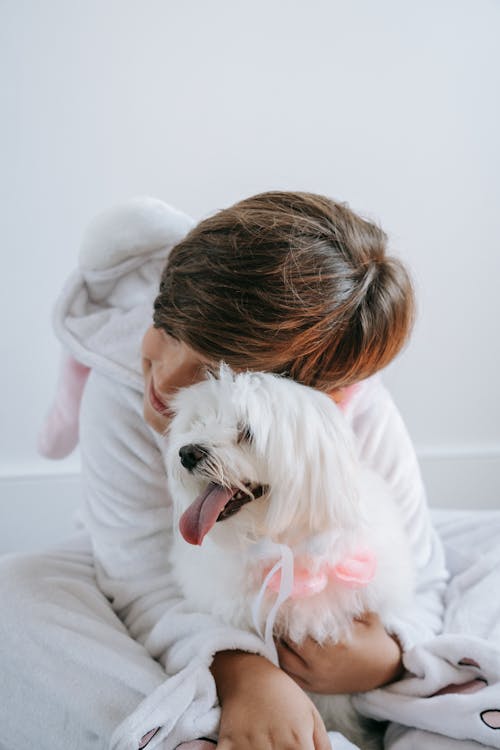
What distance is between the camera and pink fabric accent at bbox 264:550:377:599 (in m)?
0.82

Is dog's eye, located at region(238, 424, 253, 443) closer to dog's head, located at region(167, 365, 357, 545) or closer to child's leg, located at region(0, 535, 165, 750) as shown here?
dog's head, located at region(167, 365, 357, 545)

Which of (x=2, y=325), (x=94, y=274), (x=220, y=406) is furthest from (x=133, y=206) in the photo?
(x=2, y=325)

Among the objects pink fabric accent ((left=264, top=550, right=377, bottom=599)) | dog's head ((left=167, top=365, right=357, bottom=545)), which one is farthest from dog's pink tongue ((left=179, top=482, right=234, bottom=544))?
pink fabric accent ((left=264, top=550, right=377, bottom=599))

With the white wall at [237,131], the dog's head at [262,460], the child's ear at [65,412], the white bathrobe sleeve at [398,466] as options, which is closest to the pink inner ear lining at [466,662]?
the white bathrobe sleeve at [398,466]

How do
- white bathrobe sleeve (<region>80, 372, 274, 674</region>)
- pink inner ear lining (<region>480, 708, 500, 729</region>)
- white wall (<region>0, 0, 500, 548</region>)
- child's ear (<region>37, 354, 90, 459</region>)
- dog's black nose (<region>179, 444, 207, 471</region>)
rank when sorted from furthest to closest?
white wall (<region>0, 0, 500, 548</region>)
child's ear (<region>37, 354, 90, 459</region>)
white bathrobe sleeve (<region>80, 372, 274, 674</region>)
pink inner ear lining (<region>480, 708, 500, 729</region>)
dog's black nose (<region>179, 444, 207, 471</region>)

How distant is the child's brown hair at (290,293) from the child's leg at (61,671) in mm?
413

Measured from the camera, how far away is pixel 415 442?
1.97m

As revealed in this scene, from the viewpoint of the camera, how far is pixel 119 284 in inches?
45.3

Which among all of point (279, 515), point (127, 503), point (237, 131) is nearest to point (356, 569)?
point (279, 515)

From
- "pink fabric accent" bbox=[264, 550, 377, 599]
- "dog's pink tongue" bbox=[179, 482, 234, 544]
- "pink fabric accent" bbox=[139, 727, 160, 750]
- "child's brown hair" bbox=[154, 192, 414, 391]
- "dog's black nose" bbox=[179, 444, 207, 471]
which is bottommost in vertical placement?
"pink fabric accent" bbox=[139, 727, 160, 750]

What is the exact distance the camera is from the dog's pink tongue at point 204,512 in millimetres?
720

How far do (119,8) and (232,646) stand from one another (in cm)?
129

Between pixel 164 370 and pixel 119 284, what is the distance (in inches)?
12.3

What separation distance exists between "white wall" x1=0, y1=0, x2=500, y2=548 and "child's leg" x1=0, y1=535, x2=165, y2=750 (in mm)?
799
